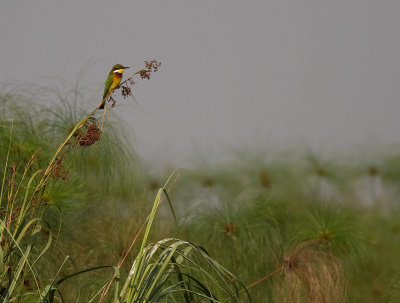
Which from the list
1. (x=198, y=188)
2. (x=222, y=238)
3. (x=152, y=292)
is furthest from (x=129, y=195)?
(x=152, y=292)

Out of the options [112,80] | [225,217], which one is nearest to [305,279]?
[225,217]

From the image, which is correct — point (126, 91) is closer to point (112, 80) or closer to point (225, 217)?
point (112, 80)

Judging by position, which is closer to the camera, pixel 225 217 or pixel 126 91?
pixel 126 91

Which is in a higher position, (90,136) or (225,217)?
(90,136)

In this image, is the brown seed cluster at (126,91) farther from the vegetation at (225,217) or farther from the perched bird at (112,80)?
the vegetation at (225,217)

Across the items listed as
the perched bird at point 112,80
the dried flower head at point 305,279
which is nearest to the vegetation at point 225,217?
the dried flower head at point 305,279

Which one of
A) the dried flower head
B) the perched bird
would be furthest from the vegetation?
the perched bird

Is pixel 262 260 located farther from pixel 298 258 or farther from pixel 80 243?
pixel 80 243

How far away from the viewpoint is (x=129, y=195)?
11.7ft

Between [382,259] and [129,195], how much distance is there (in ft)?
5.12

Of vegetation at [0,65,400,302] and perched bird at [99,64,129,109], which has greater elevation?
perched bird at [99,64,129,109]

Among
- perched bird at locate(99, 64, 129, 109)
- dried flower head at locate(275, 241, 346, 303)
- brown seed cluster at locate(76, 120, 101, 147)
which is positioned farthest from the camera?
dried flower head at locate(275, 241, 346, 303)

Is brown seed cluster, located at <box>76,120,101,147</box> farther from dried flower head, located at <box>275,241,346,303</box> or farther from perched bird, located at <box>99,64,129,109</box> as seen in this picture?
dried flower head, located at <box>275,241,346,303</box>

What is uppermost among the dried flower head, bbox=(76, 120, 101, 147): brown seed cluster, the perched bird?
the perched bird
